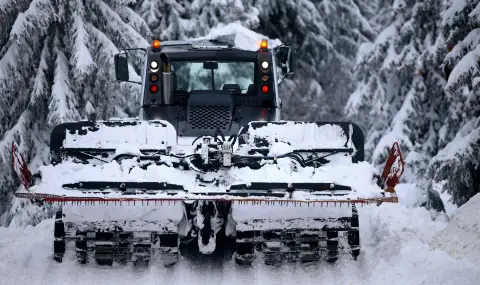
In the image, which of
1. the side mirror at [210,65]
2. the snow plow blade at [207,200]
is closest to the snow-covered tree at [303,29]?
the side mirror at [210,65]

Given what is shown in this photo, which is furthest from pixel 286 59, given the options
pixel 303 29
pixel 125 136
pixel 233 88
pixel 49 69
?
pixel 303 29

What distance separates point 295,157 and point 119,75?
3278 millimetres

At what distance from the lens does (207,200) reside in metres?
6.60

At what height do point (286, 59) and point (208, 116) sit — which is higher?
point (286, 59)

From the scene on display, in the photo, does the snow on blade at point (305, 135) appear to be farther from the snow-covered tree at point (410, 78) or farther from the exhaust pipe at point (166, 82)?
the snow-covered tree at point (410, 78)

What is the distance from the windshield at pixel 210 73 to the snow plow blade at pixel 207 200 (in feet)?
8.35

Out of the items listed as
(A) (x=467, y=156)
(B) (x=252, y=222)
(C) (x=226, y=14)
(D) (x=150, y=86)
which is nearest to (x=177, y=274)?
(B) (x=252, y=222)

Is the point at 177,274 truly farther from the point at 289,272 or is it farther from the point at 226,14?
the point at 226,14

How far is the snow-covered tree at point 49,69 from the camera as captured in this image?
13.0 m

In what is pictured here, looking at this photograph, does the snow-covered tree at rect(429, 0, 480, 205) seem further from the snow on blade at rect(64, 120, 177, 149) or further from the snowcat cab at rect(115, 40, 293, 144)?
the snow on blade at rect(64, 120, 177, 149)

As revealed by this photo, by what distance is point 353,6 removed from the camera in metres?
27.2

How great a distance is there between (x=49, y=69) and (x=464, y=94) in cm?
775

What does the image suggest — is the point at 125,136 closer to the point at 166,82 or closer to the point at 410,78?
the point at 166,82

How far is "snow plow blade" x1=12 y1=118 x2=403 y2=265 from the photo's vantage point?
21.5ft
